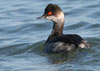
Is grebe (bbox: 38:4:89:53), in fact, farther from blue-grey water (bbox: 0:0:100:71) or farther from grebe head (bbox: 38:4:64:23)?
blue-grey water (bbox: 0:0:100:71)

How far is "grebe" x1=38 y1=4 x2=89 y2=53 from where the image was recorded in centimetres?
1170

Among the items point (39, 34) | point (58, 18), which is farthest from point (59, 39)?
point (39, 34)

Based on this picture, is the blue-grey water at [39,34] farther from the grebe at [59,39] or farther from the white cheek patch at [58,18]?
the white cheek patch at [58,18]

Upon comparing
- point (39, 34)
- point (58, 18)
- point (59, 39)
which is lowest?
point (39, 34)

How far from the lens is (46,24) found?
16.3m

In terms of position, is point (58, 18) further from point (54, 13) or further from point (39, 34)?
point (39, 34)

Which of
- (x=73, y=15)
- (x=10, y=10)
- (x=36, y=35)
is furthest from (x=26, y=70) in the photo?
(x=10, y=10)

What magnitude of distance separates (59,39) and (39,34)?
3263mm

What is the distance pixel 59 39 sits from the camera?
11.8 meters

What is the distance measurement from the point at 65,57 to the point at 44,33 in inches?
142

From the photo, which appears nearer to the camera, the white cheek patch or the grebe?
the grebe

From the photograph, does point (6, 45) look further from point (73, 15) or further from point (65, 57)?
point (73, 15)

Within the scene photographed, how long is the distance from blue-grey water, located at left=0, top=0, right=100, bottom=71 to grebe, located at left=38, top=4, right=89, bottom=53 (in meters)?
0.17

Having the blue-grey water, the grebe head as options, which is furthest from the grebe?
the blue-grey water
